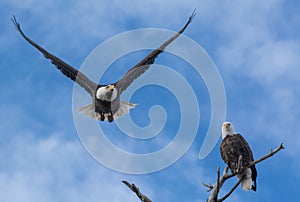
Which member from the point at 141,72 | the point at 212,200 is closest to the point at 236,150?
the point at 212,200

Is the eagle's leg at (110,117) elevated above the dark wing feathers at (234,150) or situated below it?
above

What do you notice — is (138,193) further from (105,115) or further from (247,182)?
(105,115)

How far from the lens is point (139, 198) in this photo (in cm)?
754

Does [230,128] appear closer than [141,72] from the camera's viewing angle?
Yes

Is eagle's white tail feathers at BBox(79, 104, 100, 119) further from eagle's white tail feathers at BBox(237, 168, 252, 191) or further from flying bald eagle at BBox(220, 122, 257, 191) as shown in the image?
eagle's white tail feathers at BBox(237, 168, 252, 191)

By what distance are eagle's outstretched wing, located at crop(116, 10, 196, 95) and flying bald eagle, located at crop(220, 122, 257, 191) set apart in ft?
9.57

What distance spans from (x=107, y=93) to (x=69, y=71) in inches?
39.2

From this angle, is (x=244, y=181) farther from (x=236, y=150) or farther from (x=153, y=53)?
(x=153, y=53)

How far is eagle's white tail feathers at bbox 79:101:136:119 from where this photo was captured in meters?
11.8

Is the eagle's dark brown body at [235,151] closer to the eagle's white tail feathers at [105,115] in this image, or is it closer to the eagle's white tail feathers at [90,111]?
the eagle's white tail feathers at [105,115]

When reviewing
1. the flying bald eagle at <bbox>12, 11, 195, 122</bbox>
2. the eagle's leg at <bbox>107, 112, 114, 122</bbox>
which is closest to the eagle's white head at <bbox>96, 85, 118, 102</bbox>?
the flying bald eagle at <bbox>12, 11, 195, 122</bbox>

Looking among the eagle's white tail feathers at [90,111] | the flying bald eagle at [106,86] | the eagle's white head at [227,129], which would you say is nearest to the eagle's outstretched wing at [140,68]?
the flying bald eagle at [106,86]

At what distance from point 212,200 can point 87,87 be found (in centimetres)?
504

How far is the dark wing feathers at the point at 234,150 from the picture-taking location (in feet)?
28.6
